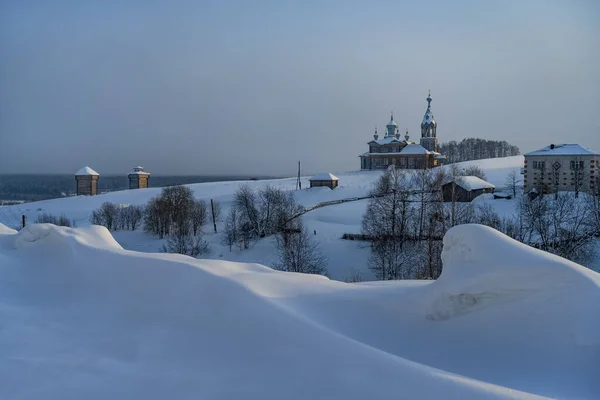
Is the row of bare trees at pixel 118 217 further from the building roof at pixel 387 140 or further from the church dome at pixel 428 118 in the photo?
the church dome at pixel 428 118

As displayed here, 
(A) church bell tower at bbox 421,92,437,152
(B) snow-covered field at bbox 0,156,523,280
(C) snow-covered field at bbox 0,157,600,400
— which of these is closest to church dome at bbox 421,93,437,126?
(A) church bell tower at bbox 421,92,437,152

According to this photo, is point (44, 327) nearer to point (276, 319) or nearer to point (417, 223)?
point (276, 319)

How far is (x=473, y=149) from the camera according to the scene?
368ft

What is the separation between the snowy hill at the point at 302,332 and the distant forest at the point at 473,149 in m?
110

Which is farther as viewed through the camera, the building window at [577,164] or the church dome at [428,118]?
the church dome at [428,118]

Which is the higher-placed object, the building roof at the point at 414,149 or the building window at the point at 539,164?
the building roof at the point at 414,149

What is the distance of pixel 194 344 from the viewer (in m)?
4.20

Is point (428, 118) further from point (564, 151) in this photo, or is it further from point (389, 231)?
point (389, 231)

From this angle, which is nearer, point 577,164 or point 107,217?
point 107,217

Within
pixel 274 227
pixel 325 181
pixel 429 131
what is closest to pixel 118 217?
pixel 274 227

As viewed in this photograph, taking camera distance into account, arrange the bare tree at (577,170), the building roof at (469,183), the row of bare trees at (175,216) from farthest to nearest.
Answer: the bare tree at (577,170)
the building roof at (469,183)
the row of bare trees at (175,216)

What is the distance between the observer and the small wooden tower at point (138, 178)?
67.2m

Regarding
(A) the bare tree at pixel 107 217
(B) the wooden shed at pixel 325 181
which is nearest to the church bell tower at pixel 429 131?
(B) the wooden shed at pixel 325 181

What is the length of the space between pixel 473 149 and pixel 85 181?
9054cm
